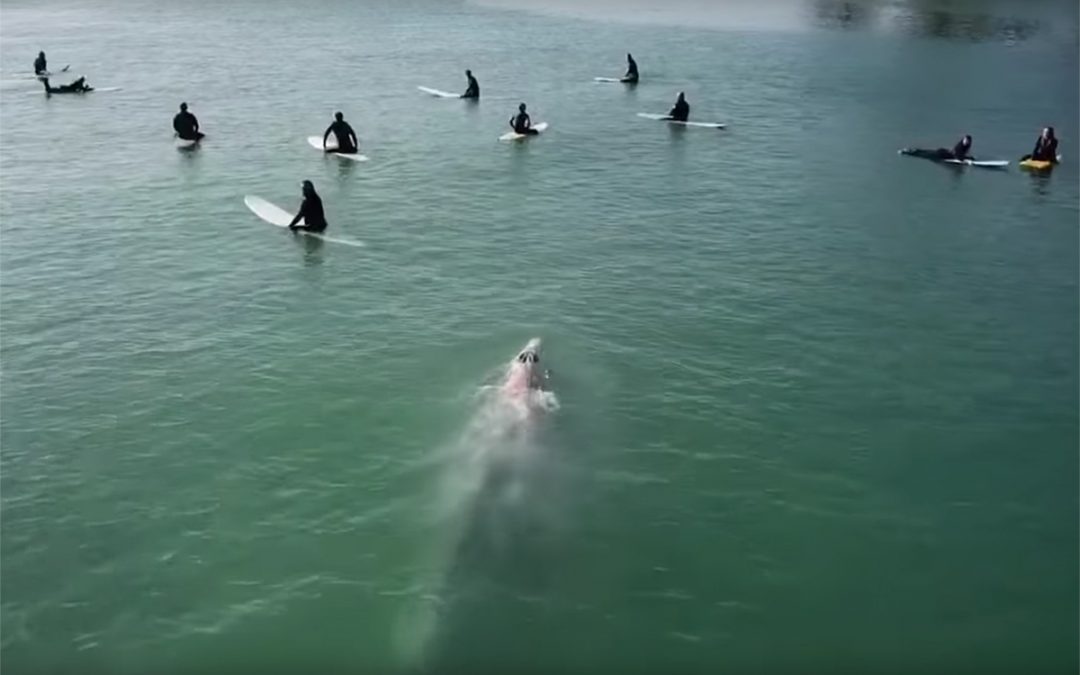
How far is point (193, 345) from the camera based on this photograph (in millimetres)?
28141

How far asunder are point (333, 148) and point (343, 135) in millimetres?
1090

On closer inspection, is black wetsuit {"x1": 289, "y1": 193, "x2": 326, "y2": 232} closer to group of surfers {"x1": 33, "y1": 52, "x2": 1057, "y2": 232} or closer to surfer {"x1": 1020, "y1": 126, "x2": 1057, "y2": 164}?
group of surfers {"x1": 33, "y1": 52, "x2": 1057, "y2": 232}

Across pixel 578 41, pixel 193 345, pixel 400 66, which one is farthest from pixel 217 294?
pixel 578 41

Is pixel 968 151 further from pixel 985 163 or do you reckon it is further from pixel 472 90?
pixel 472 90

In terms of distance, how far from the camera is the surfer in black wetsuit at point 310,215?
36406mm

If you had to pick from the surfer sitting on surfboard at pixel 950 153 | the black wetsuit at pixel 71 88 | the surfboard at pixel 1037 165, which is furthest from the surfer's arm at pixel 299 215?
the surfboard at pixel 1037 165

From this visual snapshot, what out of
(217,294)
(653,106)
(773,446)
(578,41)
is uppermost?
(578,41)

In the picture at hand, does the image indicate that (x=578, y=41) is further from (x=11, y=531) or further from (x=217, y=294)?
(x=11, y=531)

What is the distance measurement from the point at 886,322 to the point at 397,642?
1953 centimetres

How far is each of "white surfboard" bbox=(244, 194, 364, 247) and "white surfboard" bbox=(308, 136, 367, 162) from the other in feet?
23.2

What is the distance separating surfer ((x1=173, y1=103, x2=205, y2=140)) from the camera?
4856 centimetres

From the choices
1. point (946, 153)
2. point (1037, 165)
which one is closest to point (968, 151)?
point (946, 153)

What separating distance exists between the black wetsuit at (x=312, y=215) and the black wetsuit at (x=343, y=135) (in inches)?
411

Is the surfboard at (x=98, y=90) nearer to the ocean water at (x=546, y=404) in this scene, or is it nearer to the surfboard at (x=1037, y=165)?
the ocean water at (x=546, y=404)
